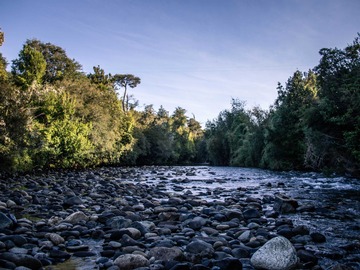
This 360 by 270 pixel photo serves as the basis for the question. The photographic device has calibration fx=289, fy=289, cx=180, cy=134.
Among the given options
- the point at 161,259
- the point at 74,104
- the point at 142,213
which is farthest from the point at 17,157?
the point at 161,259

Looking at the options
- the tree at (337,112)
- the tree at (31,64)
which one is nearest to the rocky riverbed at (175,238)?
the tree at (337,112)

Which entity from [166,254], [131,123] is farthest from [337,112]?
[131,123]

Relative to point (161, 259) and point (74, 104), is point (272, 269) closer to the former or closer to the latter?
point (161, 259)

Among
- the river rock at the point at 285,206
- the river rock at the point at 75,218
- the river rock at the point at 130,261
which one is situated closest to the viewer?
the river rock at the point at 130,261

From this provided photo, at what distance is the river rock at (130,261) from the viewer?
14.0ft

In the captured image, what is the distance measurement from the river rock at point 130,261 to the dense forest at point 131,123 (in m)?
15.4

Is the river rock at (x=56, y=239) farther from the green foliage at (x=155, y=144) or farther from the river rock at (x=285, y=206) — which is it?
the green foliage at (x=155, y=144)

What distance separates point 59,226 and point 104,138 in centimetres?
2831

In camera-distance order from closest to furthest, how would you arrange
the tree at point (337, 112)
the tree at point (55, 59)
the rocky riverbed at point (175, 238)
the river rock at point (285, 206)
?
the rocky riverbed at point (175, 238)
the river rock at point (285, 206)
the tree at point (337, 112)
the tree at point (55, 59)

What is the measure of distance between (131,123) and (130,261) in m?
42.6

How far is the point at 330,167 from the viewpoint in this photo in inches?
935

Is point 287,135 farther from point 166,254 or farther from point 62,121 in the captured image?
point 166,254

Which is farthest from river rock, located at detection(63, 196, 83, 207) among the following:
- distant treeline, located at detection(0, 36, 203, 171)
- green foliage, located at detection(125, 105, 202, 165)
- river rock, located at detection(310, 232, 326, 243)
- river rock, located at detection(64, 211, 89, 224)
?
green foliage, located at detection(125, 105, 202, 165)

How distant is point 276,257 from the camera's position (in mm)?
4371
